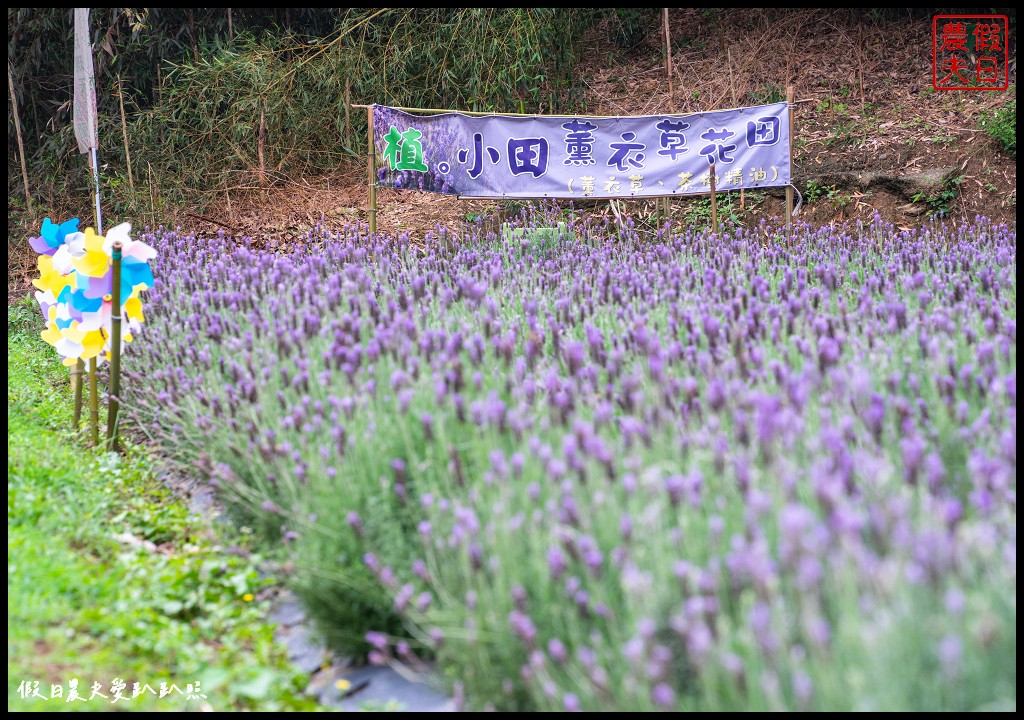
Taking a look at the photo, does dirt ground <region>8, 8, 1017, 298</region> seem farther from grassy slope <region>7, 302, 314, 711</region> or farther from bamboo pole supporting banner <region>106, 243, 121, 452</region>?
grassy slope <region>7, 302, 314, 711</region>

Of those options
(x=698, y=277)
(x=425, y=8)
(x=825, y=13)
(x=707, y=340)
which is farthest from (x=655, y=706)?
(x=825, y=13)

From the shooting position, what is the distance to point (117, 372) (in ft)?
11.6

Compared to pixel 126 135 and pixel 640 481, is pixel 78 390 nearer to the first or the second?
pixel 640 481

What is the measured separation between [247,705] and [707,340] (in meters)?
1.82

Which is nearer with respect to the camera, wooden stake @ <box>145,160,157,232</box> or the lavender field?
the lavender field

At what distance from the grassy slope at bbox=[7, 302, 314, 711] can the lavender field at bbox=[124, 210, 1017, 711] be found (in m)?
0.24

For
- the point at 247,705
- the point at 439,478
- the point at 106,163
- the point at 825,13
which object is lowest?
the point at 247,705

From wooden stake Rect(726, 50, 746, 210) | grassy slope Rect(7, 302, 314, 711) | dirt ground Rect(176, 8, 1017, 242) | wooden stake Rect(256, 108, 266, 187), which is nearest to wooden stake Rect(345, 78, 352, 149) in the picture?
dirt ground Rect(176, 8, 1017, 242)

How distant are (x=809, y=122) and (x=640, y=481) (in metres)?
8.75

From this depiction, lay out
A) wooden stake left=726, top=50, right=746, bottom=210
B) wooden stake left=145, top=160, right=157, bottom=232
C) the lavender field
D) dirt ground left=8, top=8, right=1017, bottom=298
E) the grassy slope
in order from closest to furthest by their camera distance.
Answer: the lavender field, the grassy slope, dirt ground left=8, top=8, right=1017, bottom=298, wooden stake left=726, top=50, right=746, bottom=210, wooden stake left=145, top=160, right=157, bottom=232

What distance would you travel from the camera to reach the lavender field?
4.58ft

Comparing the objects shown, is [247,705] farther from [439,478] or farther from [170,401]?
[170,401]

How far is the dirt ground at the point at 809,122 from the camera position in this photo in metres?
8.50

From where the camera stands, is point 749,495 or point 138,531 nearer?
point 749,495
